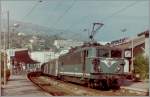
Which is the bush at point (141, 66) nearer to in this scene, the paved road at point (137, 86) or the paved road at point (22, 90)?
the paved road at point (137, 86)

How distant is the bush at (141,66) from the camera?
41.5 metres

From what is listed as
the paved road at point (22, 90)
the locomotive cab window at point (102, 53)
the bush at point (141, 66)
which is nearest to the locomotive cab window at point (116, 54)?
the locomotive cab window at point (102, 53)

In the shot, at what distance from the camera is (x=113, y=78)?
25812 millimetres

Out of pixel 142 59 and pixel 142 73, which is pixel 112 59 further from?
pixel 142 59

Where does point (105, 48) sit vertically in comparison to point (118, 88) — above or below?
above

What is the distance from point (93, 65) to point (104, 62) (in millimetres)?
658

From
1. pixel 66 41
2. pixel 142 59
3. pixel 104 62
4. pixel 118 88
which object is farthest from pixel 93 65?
pixel 66 41

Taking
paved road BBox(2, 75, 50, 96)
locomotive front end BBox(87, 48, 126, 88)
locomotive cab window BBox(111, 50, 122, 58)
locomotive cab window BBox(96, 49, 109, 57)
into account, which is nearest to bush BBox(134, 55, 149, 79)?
locomotive cab window BBox(111, 50, 122, 58)

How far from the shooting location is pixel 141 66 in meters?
44.2

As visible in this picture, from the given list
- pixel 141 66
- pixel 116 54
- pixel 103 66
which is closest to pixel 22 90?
pixel 103 66

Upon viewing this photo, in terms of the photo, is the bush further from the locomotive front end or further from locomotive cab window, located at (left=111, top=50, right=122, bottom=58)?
the locomotive front end

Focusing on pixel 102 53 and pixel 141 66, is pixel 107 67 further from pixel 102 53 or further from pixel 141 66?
pixel 141 66

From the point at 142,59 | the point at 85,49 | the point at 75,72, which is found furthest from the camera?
the point at 142,59

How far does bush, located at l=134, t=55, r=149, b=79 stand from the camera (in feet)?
136
